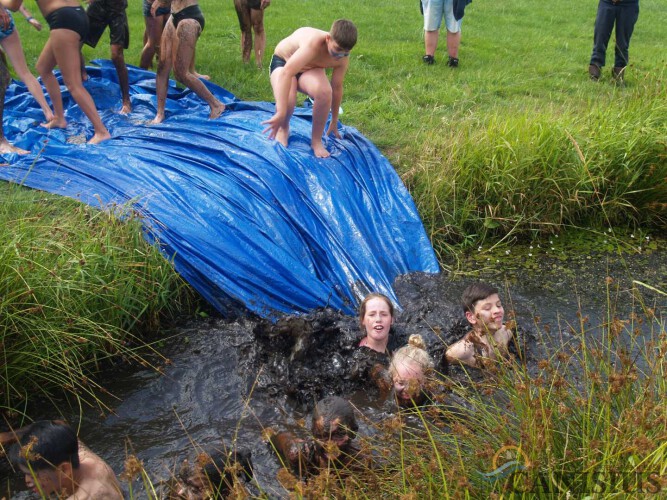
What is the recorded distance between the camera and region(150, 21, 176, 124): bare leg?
780cm

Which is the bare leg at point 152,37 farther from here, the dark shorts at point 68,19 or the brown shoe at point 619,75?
the brown shoe at point 619,75

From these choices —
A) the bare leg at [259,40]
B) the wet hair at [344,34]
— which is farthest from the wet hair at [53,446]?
the bare leg at [259,40]

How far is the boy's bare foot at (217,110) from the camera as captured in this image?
791 centimetres

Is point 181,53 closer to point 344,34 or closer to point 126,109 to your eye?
point 126,109

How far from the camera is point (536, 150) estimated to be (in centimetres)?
705

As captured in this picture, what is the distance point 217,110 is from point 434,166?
2450 mm

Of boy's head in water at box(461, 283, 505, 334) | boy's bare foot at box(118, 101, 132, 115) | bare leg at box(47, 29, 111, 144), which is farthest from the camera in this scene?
boy's bare foot at box(118, 101, 132, 115)

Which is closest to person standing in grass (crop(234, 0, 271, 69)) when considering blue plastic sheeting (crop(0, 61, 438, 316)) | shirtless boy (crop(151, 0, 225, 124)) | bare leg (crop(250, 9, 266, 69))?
bare leg (crop(250, 9, 266, 69))

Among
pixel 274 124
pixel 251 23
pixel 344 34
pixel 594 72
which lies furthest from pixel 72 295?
pixel 594 72

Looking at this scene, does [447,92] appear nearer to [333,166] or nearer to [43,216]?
[333,166]

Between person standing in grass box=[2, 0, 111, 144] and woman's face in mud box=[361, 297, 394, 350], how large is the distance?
3.54m

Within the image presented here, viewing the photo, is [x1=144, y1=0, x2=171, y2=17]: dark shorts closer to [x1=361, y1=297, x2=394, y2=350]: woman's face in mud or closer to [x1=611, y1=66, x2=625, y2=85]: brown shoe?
[x1=361, y1=297, x2=394, y2=350]: woman's face in mud

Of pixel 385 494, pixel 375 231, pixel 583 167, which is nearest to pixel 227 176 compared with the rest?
pixel 375 231

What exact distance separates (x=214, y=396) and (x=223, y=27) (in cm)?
912
